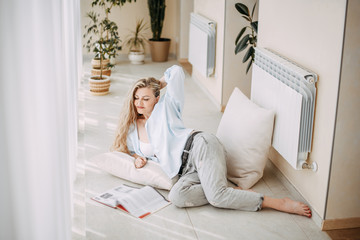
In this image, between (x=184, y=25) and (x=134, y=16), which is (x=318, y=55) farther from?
(x=134, y=16)

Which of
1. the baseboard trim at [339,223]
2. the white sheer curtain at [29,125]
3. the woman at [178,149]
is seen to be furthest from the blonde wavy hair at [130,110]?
the white sheer curtain at [29,125]

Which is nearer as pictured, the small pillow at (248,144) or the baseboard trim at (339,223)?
the baseboard trim at (339,223)

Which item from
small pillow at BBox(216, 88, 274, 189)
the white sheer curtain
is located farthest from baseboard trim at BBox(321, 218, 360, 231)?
the white sheer curtain

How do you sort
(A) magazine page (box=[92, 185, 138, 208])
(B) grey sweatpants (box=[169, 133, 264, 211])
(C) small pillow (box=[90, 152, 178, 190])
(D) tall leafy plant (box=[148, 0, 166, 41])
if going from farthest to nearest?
1. (D) tall leafy plant (box=[148, 0, 166, 41])
2. (C) small pillow (box=[90, 152, 178, 190])
3. (A) magazine page (box=[92, 185, 138, 208])
4. (B) grey sweatpants (box=[169, 133, 264, 211])

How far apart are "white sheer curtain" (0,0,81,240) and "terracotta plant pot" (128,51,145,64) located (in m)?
5.28

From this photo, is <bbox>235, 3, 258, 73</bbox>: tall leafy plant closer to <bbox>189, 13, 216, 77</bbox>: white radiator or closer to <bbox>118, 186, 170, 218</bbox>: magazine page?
<bbox>189, 13, 216, 77</bbox>: white radiator

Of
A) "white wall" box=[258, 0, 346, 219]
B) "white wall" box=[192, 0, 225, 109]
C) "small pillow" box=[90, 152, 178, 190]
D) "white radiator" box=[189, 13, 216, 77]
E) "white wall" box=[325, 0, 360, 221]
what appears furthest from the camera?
"white radiator" box=[189, 13, 216, 77]

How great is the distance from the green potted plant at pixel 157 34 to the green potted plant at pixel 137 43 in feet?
0.66

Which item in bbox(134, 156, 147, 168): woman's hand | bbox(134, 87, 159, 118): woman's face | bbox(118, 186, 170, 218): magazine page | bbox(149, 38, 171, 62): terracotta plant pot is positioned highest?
bbox(134, 87, 159, 118): woman's face

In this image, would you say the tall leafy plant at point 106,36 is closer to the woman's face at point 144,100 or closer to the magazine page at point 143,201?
the woman's face at point 144,100

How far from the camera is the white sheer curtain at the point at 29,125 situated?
1140 millimetres

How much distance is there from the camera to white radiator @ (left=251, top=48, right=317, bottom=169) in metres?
2.61

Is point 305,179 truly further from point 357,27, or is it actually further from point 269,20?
Answer: point 269,20

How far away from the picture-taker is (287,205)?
2.78 metres
